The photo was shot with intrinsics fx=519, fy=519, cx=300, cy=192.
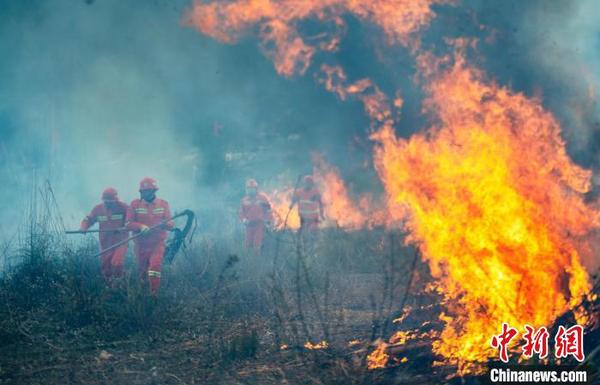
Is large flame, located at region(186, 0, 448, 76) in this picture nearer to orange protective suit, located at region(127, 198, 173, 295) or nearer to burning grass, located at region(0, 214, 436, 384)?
orange protective suit, located at region(127, 198, 173, 295)

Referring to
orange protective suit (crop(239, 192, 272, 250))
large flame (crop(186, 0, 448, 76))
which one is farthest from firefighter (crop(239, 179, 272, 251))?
large flame (crop(186, 0, 448, 76))

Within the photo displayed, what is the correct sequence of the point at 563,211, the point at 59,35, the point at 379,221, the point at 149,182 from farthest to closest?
the point at 59,35 → the point at 379,221 → the point at 149,182 → the point at 563,211

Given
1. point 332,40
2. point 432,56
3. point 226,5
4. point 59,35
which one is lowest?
point 432,56

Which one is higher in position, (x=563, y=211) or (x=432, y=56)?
(x=432, y=56)

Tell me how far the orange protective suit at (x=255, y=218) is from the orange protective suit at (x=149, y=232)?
3463mm

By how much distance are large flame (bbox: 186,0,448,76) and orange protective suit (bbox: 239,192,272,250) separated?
481cm

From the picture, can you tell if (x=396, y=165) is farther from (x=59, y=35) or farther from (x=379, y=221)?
(x=59, y=35)

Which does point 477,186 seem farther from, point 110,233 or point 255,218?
point 255,218

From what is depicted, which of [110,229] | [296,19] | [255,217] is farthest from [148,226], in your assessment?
[296,19]

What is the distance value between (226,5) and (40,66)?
33.4 feet

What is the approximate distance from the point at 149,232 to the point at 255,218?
4.10 meters

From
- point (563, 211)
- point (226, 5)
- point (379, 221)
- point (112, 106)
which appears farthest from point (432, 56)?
point (112, 106)

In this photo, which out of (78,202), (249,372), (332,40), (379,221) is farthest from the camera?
(78,202)

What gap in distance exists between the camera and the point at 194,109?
16.9 meters
